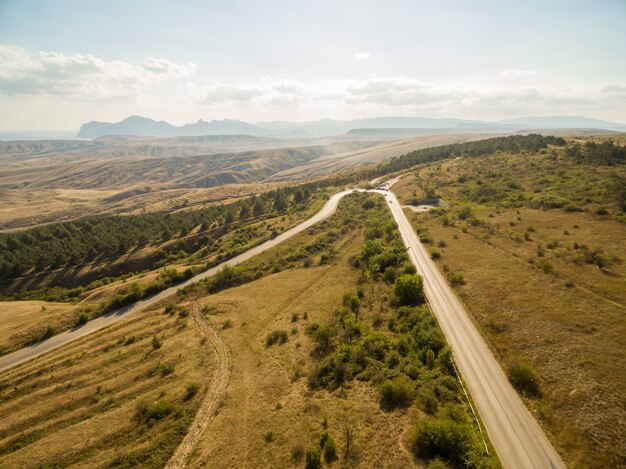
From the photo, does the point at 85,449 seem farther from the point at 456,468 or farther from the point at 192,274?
the point at 192,274

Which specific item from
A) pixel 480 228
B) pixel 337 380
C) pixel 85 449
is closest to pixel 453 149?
pixel 480 228

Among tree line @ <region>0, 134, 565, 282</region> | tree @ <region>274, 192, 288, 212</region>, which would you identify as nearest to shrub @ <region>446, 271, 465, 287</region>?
tree line @ <region>0, 134, 565, 282</region>

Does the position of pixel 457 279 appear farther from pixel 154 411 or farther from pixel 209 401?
pixel 154 411

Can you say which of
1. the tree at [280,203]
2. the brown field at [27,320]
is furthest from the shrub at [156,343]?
the tree at [280,203]

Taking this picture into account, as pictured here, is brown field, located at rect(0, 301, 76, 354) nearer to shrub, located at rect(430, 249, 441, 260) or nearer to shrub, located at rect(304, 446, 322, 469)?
shrub, located at rect(304, 446, 322, 469)

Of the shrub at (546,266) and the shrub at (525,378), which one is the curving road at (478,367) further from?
the shrub at (546,266)

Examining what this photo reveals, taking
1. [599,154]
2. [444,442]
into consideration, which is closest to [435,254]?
[444,442]
